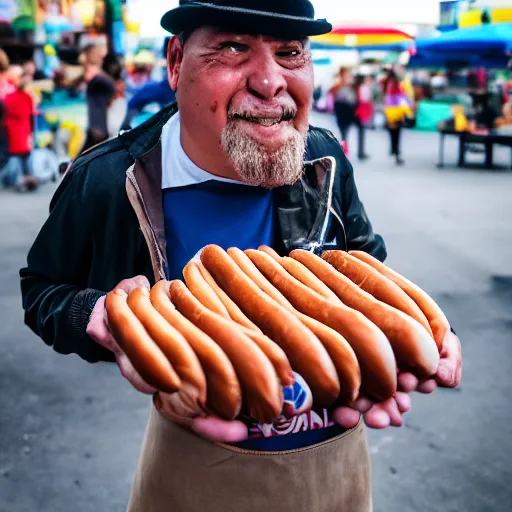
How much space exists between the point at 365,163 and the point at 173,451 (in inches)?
545

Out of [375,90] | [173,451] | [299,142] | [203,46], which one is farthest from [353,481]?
[375,90]

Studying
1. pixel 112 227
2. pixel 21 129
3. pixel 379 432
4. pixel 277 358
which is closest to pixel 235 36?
pixel 112 227

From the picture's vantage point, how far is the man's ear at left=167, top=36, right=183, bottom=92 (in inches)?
75.8

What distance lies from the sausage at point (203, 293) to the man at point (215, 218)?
17 cm

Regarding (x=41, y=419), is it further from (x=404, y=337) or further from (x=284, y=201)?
(x=404, y=337)

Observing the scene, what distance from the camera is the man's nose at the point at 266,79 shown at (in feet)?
5.70

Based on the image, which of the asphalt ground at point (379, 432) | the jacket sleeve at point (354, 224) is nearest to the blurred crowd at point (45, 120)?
the asphalt ground at point (379, 432)

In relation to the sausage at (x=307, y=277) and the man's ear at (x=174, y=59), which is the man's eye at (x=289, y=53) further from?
the sausage at (x=307, y=277)

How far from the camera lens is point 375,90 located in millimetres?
30172

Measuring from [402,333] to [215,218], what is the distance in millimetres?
779

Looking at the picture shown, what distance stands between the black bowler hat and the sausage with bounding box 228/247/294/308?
59cm

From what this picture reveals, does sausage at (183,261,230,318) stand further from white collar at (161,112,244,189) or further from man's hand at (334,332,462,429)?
white collar at (161,112,244,189)

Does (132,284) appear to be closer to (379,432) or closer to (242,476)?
(242,476)

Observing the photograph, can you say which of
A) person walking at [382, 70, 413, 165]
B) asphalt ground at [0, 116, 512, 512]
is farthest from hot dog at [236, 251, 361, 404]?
person walking at [382, 70, 413, 165]
